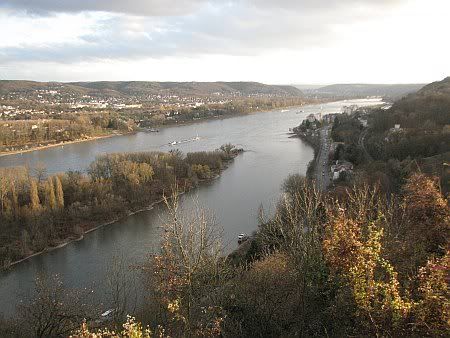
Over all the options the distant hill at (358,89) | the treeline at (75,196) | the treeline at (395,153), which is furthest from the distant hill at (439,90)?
the distant hill at (358,89)

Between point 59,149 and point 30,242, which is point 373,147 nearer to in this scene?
point 30,242

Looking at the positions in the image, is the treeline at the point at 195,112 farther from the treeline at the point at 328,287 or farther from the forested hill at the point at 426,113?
the treeline at the point at 328,287

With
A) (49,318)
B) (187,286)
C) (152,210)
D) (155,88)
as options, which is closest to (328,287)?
(187,286)

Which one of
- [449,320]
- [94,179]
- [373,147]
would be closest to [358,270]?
[449,320]

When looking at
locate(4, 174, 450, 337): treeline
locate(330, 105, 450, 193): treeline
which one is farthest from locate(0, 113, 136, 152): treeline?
locate(4, 174, 450, 337): treeline

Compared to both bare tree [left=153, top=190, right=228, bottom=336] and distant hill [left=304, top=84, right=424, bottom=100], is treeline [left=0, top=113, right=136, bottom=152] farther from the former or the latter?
distant hill [left=304, top=84, right=424, bottom=100]

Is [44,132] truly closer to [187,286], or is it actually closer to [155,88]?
[187,286]
